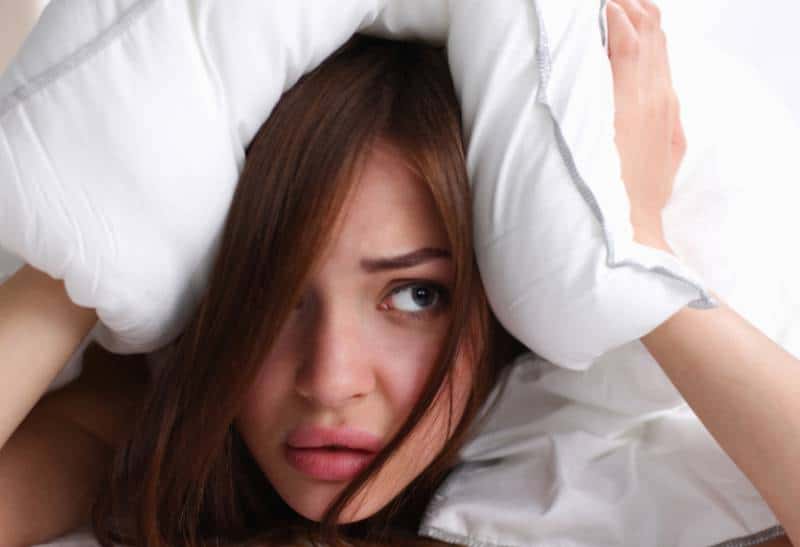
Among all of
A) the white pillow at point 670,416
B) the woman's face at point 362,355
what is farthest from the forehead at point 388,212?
the white pillow at point 670,416

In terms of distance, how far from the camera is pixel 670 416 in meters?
0.96

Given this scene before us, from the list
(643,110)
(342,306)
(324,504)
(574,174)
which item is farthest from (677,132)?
(324,504)

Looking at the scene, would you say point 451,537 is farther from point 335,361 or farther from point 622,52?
point 622,52

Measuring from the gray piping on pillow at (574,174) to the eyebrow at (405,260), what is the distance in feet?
0.45

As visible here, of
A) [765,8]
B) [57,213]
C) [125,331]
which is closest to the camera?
[57,213]

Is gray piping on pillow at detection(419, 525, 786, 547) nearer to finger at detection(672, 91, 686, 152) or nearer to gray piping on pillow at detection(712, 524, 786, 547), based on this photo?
gray piping on pillow at detection(712, 524, 786, 547)

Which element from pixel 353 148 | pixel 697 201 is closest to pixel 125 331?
pixel 353 148

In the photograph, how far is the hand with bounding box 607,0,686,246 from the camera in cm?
85

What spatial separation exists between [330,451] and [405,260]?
0.18m

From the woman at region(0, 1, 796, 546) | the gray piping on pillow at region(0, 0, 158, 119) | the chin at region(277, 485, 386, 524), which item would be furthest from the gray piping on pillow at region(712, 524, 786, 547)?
the gray piping on pillow at region(0, 0, 158, 119)

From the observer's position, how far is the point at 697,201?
37.5 inches

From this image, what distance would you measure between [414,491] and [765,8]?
27.7 inches

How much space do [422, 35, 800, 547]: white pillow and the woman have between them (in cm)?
7

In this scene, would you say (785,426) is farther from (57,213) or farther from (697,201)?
(57,213)
